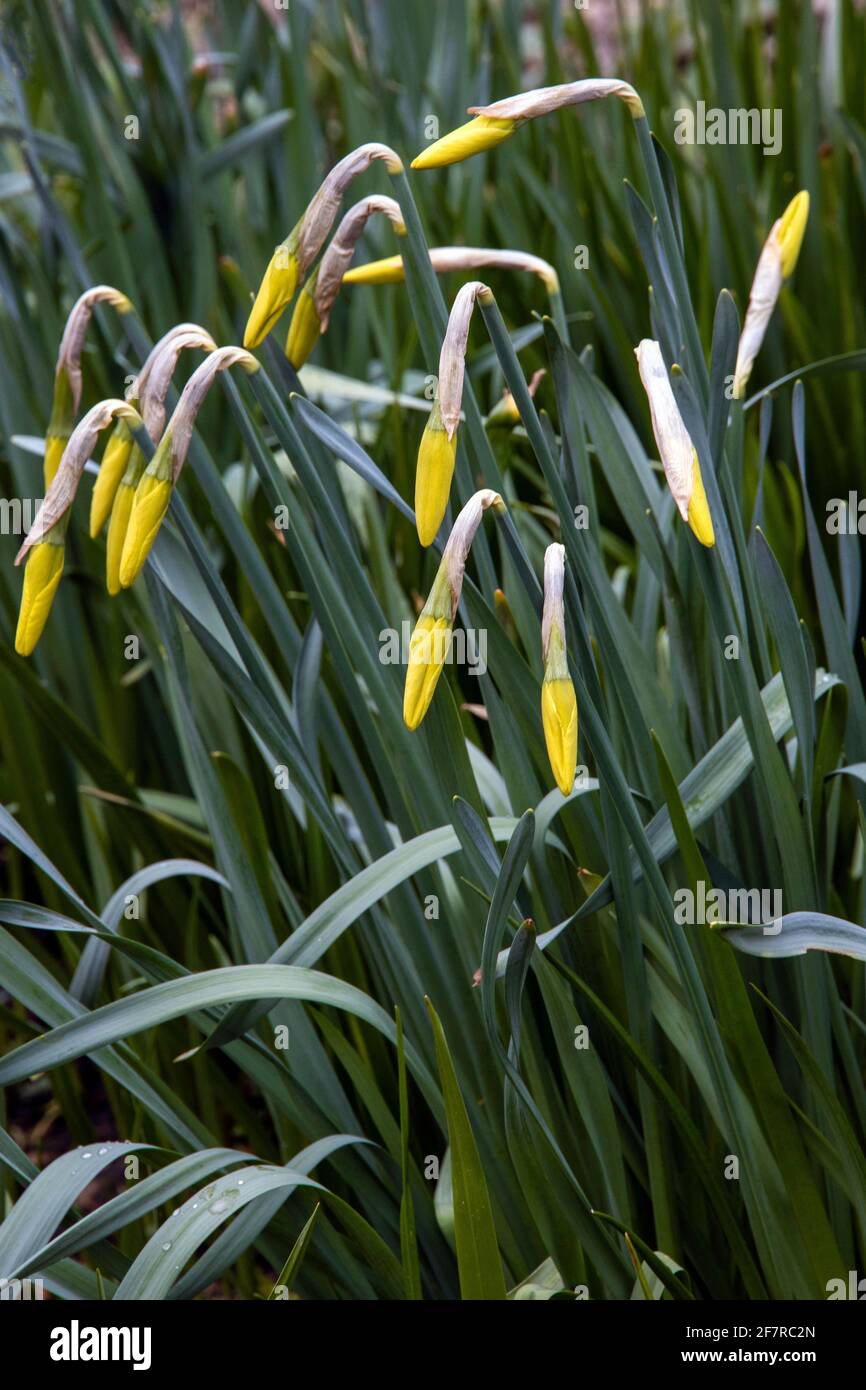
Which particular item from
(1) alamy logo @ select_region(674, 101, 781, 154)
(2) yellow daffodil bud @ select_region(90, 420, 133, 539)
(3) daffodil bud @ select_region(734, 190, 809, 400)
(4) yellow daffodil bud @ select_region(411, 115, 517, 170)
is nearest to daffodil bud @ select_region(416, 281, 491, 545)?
(4) yellow daffodil bud @ select_region(411, 115, 517, 170)

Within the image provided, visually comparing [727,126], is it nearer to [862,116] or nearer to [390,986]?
[862,116]

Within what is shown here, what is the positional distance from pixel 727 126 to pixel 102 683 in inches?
46.5

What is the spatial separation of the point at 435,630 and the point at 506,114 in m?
0.32

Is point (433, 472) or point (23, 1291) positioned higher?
point (433, 472)

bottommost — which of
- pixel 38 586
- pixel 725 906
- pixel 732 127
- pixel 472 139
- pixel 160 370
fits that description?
pixel 725 906

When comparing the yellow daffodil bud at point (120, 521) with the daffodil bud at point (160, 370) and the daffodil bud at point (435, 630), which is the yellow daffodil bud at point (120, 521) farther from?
the daffodil bud at point (435, 630)

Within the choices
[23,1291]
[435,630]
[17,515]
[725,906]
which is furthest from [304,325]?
[17,515]

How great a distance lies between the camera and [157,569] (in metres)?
0.93

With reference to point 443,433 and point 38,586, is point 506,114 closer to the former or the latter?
point 443,433

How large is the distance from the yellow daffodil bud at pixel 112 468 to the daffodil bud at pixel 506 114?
0.84 feet
